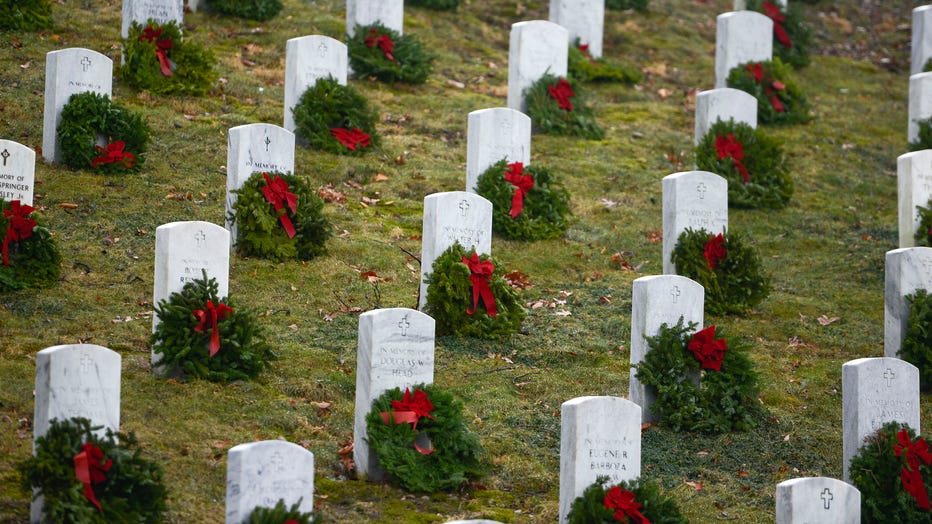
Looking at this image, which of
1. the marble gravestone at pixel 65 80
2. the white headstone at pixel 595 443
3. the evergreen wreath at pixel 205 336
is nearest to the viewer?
the white headstone at pixel 595 443

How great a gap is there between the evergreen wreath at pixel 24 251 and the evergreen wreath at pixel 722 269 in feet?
18.5

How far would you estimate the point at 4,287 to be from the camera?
9258 millimetres

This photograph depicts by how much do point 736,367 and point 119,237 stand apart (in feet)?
17.9

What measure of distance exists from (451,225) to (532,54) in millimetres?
5072

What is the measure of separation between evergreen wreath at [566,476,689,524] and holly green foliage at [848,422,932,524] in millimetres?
1473

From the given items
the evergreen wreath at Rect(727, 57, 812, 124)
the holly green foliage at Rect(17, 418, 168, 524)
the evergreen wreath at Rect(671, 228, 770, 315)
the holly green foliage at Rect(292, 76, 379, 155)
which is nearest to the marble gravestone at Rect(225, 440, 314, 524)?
the holly green foliage at Rect(17, 418, 168, 524)

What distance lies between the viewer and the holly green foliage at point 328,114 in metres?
13.0

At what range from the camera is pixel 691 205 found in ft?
37.2

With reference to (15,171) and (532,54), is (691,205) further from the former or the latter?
(15,171)

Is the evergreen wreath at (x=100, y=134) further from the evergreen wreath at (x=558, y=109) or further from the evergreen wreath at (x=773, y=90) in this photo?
the evergreen wreath at (x=773, y=90)

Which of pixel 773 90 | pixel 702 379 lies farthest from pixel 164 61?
pixel 773 90

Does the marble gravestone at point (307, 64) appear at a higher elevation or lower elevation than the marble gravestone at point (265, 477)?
higher

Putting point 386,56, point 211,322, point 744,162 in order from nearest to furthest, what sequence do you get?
point 211,322 < point 744,162 < point 386,56

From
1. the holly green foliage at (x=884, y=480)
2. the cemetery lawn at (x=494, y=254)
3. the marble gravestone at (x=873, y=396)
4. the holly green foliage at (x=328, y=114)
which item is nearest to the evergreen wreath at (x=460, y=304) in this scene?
the cemetery lawn at (x=494, y=254)
